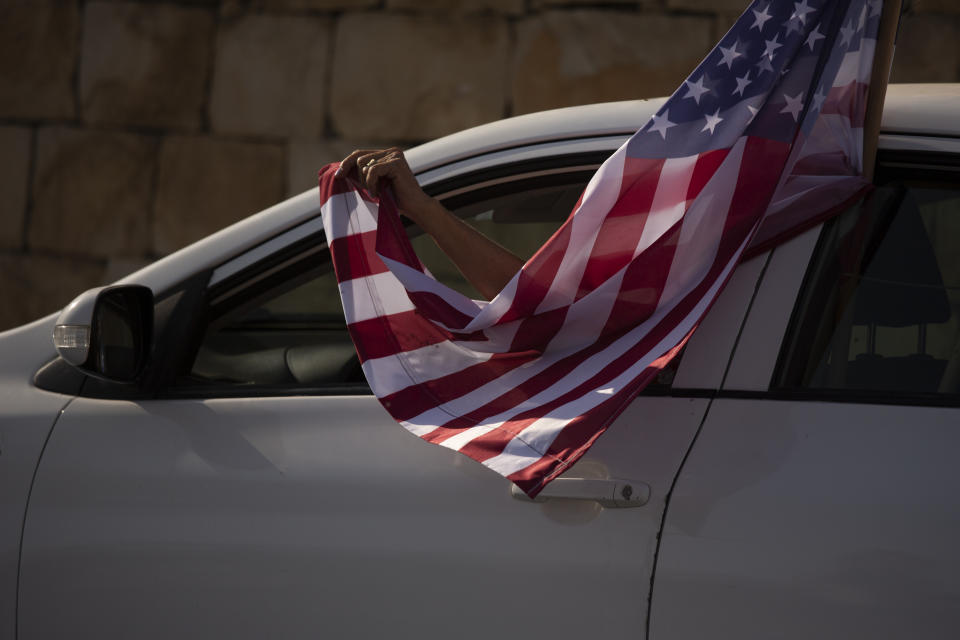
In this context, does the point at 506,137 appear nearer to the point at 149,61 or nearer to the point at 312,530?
the point at 312,530

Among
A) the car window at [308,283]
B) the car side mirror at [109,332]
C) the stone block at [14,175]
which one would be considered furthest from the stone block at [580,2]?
the car side mirror at [109,332]

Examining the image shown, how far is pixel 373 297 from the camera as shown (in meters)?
1.84

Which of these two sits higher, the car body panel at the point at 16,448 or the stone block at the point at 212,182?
the car body panel at the point at 16,448

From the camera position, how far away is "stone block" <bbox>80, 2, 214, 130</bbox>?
228 inches

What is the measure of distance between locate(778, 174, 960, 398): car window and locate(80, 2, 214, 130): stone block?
4.88 metres

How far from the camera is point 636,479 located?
1.57 meters

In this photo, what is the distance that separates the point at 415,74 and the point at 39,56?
89.6 inches

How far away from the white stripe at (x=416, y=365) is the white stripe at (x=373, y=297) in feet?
0.32

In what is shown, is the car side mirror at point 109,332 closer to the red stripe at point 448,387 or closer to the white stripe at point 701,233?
the red stripe at point 448,387

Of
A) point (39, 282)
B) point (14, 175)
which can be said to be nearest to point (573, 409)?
point (39, 282)

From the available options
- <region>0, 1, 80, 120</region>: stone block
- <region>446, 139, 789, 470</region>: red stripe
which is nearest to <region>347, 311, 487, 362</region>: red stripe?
<region>446, 139, 789, 470</region>: red stripe

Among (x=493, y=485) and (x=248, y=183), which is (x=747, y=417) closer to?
(x=493, y=485)

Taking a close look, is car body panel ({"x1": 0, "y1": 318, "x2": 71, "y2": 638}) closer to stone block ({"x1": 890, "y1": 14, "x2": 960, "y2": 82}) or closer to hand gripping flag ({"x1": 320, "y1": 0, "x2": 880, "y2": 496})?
hand gripping flag ({"x1": 320, "y1": 0, "x2": 880, "y2": 496})

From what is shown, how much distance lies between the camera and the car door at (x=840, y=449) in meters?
1.43
